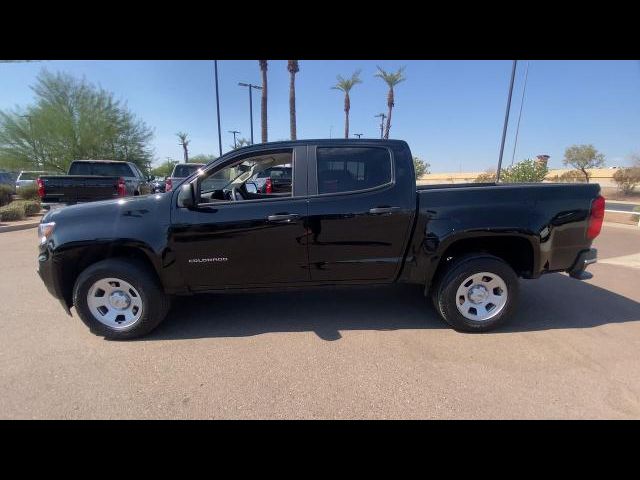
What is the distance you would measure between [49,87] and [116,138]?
4.88 metres

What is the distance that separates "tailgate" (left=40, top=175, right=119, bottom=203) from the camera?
23.4ft

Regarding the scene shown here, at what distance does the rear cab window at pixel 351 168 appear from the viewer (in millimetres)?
3236

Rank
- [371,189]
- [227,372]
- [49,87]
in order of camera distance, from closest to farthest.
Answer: [227,372] < [371,189] < [49,87]

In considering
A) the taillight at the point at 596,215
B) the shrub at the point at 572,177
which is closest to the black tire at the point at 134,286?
the taillight at the point at 596,215

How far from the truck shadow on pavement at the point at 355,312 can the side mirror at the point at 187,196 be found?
53.5 inches

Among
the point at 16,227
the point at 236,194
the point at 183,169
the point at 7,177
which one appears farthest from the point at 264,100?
the point at 7,177

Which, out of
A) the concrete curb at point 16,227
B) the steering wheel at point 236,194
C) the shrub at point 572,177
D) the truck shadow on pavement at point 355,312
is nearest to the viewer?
the truck shadow on pavement at point 355,312

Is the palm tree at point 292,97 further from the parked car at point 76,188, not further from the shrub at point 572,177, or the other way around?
the shrub at point 572,177

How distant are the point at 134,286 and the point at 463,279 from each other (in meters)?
3.33

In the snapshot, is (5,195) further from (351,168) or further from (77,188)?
(351,168)

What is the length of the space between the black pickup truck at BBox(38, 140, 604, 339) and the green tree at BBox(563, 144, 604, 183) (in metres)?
50.4
